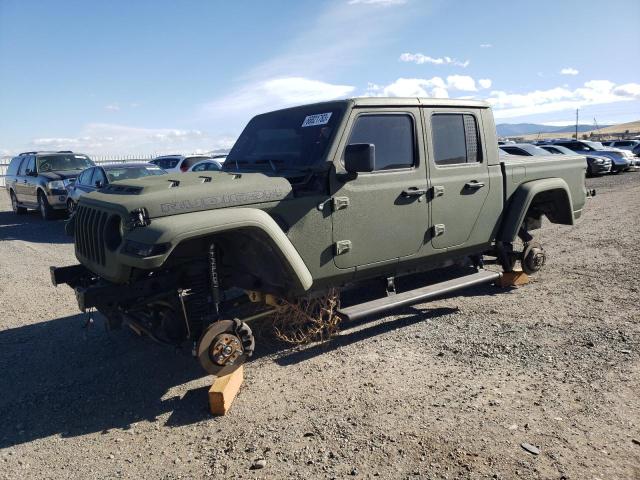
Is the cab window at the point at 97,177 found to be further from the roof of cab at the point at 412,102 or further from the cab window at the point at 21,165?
the roof of cab at the point at 412,102

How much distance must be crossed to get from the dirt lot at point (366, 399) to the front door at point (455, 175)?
3.09ft

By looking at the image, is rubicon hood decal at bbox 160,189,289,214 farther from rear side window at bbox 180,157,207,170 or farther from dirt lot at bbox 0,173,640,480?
rear side window at bbox 180,157,207,170

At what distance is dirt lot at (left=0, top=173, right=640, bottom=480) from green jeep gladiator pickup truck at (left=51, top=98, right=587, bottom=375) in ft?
1.39

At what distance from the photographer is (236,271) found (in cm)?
A: 426

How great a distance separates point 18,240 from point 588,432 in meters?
11.3

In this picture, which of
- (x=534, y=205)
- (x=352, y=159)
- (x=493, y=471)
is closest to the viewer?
(x=493, y=471)

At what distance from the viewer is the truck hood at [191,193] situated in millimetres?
3502

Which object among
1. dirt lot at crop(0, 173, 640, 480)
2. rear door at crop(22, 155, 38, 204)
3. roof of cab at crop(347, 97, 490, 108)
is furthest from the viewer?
rear door at crop(22, 155, 38, 204)

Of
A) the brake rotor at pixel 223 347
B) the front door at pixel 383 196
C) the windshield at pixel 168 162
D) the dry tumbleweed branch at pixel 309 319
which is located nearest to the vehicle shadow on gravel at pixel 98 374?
the dry tumbleweed branch at pixel 309 319

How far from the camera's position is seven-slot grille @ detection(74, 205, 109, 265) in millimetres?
3797

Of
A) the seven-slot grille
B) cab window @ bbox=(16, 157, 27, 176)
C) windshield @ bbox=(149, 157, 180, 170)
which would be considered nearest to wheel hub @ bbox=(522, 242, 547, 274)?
the seven-slot grille

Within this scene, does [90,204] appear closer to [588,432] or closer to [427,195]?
[427,195]

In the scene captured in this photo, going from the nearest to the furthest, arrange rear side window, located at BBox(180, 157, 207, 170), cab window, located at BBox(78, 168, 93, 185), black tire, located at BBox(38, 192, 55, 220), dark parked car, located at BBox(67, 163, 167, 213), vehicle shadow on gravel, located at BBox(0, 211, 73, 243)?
vehicle shadow on gravel, located at BBox(0, 211, 73, 243) → dark parked car, located at BBox(67, 163, 167, 213) → cab window, located at BBox(78, 168, 93, 185) → black tire, located at BBox(38, 192, 55, 220) → rear side window, located at BBox(180, 157, 207, 170)

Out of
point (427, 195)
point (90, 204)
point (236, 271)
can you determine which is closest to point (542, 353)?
point (427, 195)
